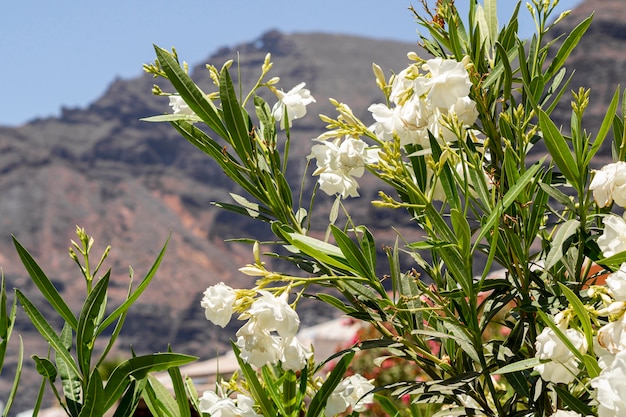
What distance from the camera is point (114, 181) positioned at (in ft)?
174

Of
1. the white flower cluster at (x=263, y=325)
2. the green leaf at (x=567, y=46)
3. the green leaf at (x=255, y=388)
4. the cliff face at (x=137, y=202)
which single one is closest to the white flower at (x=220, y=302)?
the white flower cluster at (x=263, y=325)

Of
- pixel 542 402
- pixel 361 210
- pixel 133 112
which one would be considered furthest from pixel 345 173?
pixel 133 112

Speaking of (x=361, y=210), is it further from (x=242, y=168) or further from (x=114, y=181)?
(x=242, y=168)

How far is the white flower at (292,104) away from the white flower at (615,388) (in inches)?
20.4

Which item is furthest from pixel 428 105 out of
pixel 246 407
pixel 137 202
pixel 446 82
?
pixel 137 202

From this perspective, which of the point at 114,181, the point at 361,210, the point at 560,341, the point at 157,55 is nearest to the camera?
the point at 560,341

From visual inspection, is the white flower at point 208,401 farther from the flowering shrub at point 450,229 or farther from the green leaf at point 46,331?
the green leaf at point 46,331

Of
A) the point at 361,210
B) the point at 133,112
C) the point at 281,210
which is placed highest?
the point at 281,210

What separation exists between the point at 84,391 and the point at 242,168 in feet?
0.96

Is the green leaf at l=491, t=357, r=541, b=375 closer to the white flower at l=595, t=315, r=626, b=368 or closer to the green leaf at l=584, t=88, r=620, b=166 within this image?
the white flower at l=595, t=315, r=626, b=368

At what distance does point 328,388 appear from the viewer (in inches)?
33.6

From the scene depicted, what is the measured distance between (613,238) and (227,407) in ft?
1.43

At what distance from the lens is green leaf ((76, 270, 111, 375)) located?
78 cm

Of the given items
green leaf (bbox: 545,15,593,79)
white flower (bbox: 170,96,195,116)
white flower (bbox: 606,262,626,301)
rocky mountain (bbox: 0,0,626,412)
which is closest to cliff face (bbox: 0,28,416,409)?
rocky mountain (bbox: 0,0,626,412)
